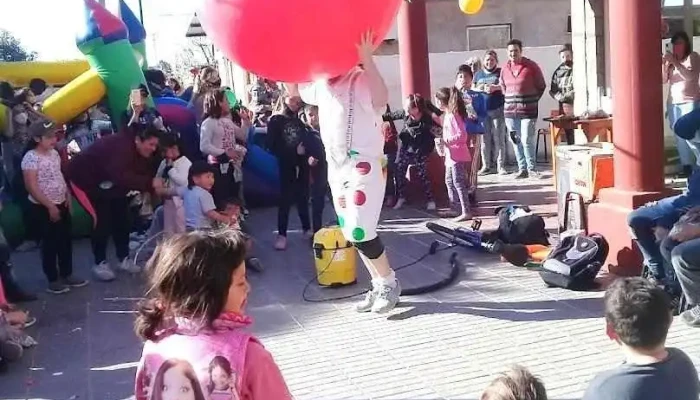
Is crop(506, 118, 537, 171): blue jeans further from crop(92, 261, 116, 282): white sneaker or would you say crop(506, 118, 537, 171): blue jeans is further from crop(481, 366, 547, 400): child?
crop(481, 366, 547, 400): child

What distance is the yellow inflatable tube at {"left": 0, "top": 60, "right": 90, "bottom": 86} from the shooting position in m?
13.6

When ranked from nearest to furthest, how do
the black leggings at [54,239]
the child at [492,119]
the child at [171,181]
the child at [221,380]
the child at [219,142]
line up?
1. the child at [221,380]
2. the black leggings at [54,239]
3. the child at [171,181]
4. the child at [219,142]
5. the child at [492,119]

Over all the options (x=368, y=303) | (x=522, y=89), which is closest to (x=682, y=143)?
(x=522, y=89)

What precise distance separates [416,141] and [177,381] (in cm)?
759

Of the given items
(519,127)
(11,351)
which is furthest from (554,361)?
(519,127)

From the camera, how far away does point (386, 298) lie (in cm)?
554

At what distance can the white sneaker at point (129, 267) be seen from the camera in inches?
297

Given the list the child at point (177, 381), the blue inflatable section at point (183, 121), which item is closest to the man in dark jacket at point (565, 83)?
the blue inflatable section at point (183, 121)

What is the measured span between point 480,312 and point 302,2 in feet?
7.89

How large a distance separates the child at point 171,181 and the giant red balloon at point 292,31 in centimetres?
264

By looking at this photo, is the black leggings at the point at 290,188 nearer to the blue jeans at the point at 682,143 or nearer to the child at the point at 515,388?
the blue jeans at the point at 682,143

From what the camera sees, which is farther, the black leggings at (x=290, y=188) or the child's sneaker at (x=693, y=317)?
the black leggings at (x=290, y=188)

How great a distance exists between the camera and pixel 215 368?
204cm

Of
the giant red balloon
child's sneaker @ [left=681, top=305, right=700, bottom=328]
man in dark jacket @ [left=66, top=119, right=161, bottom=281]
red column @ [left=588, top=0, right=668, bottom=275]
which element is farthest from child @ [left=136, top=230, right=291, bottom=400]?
man in dark jacket @ [left=66, top=119, right=161, bottom=281]
